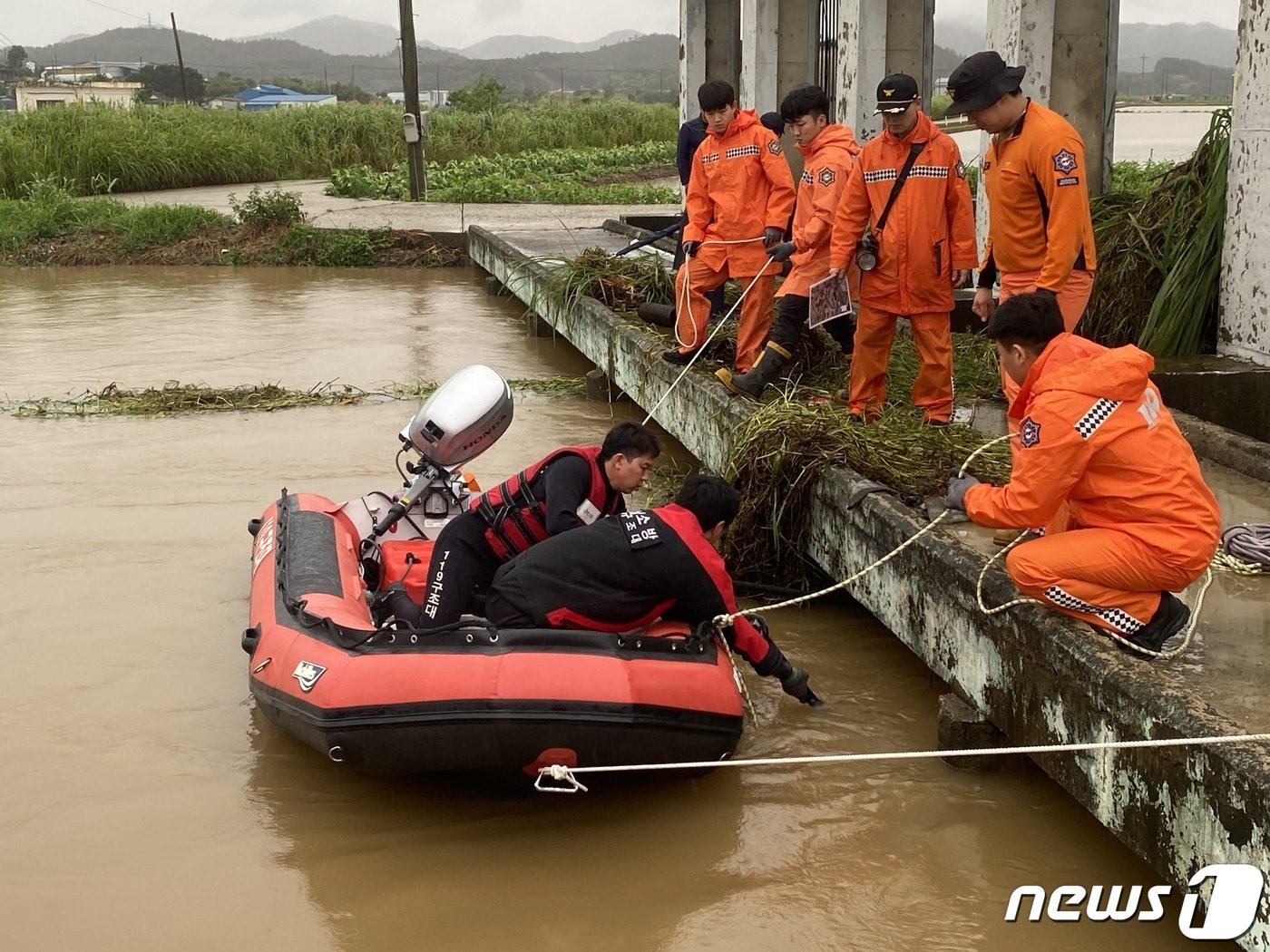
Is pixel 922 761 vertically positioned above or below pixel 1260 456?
below

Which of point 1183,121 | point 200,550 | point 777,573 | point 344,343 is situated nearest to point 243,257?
point 344,343

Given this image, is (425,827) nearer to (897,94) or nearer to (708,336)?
(897,94)

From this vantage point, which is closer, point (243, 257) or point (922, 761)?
point (922, 761)

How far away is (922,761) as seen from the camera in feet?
16.4

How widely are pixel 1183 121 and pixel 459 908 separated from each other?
46.4 metres

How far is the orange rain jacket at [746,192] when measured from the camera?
7734 millimetres

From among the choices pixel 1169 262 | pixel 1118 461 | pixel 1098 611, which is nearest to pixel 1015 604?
pixel 1098 611

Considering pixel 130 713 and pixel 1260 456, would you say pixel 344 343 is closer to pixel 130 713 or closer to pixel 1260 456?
pixel 130 713

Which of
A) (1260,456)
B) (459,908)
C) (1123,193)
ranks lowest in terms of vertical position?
(459,908)

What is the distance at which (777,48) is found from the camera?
1493cm

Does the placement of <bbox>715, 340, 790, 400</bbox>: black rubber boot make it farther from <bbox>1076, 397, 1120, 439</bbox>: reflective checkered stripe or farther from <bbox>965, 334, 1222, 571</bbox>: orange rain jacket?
<bbox>1076, 397, 1120, 439</bbox>: reflective checkered stripe

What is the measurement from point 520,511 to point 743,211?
309cm

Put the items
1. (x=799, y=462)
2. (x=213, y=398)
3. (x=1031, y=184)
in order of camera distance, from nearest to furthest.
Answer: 1. (x=1031, y=184)
2. (x=799, y=462)
3. (x=213, y=398)

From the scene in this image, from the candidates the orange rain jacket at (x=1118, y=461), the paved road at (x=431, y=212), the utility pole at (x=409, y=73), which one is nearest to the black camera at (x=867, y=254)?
the orange rain jacket at (x=1118, y=461)
